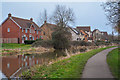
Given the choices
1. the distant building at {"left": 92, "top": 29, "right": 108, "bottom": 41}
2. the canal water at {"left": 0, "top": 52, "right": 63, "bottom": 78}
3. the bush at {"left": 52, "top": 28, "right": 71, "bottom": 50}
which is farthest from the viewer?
the distant building at {"left": 92, "top": 29, "right": 108, "bottom": 41}

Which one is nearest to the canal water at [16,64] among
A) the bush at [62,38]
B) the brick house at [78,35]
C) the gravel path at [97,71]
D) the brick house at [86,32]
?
the gravel path at [97,71]

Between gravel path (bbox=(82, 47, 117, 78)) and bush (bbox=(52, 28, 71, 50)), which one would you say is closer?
gravel path (bbox=(82, 47, 117, 78))

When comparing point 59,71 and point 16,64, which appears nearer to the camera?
point 59,71

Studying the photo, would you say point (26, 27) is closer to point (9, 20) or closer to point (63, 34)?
point (9, 20)

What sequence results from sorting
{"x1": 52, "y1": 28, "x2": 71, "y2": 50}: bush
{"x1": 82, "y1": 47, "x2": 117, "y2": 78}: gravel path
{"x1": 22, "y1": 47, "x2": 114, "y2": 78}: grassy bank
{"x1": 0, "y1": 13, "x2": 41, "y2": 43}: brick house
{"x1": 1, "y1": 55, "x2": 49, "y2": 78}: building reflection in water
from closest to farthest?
{"x1": 82, "y1": 47, "x2": 117, "y2": 78}: gravel path < {"x1": 22, "y1": 47, "x2": 114, "y2": 78}: grassy bank < {"x1": 1, "y1": 55, "x2": 49, "y2": 78}: building reflection in water < {"x1": 52, "y1": 28, "x2": 71, "y2": 50}: bush < {"x1": 0, "y1": 13, "x2": 41, "y2": 43}: brick house

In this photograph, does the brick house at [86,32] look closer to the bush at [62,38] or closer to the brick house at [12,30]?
the brick house at [12,30]

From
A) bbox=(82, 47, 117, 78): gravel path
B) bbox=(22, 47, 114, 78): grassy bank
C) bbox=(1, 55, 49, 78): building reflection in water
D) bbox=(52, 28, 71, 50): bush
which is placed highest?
bbox=(52, 28, 71, 50): bush

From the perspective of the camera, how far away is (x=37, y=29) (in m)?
60.5

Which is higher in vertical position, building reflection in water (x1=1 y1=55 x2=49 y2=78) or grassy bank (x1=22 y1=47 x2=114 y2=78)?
grassy bank (x1=22 y1=47 x2=114 y2=78)

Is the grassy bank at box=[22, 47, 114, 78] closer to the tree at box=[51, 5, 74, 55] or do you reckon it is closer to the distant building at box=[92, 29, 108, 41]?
the tree at box=[51, 5, 74, 55]

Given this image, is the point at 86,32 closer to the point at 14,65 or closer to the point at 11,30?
the point at 11,30

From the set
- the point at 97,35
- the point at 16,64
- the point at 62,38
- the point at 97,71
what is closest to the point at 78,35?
the point at 97,35

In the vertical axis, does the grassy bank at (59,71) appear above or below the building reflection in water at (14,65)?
above

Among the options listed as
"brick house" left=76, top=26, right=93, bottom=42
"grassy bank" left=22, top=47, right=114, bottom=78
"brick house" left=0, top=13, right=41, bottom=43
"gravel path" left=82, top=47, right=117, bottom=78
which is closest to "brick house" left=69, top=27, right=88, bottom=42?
"brick house" left=76, top=26, right=93, bottom=42
